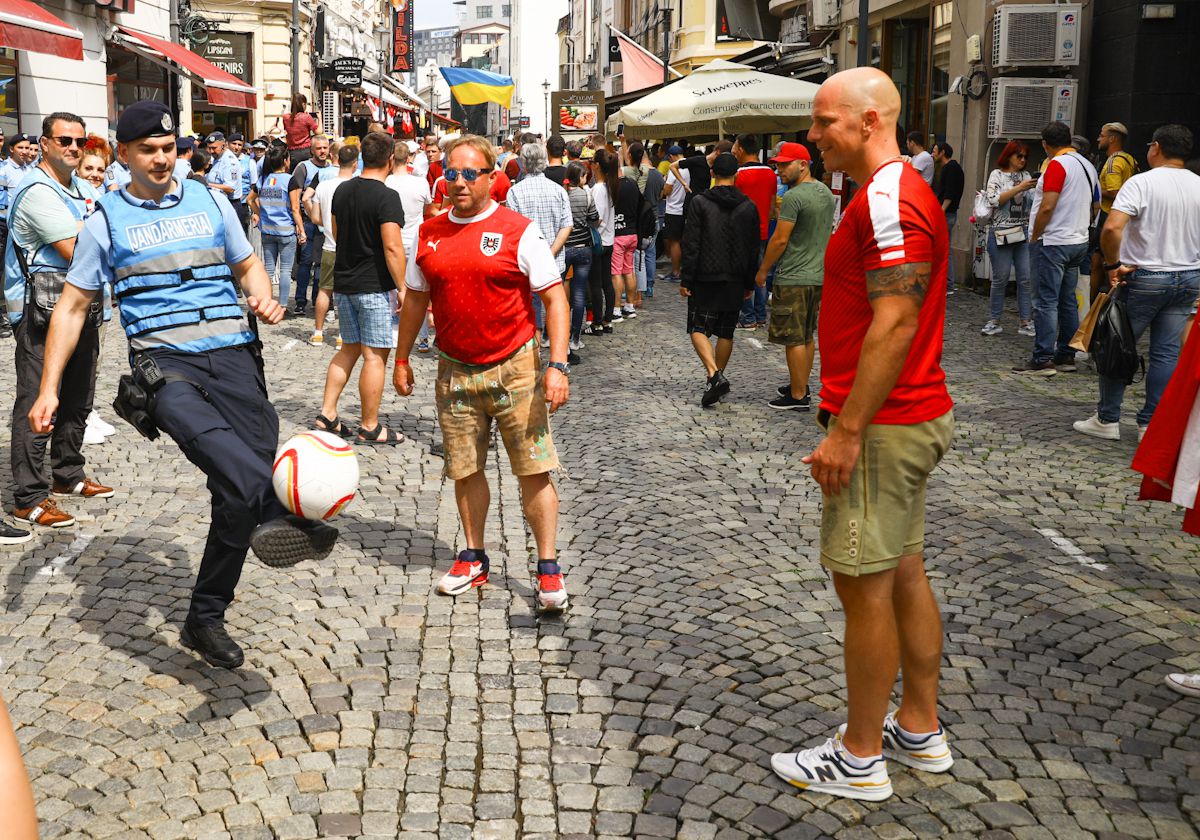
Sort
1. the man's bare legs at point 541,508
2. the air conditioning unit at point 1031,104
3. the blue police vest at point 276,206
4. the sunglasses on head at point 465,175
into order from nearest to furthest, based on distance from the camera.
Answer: the sunglasses on head at point 465,175
the man's bare legs at point 541,508
the blue police vest at point 276,206
the air conditioning unit at point 1031,104

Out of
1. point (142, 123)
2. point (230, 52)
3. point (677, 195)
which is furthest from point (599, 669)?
point (230, 52)

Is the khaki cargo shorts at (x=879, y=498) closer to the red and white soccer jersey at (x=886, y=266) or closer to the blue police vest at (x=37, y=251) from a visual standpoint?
the red and white soccer jersey at (x=886, y=266)

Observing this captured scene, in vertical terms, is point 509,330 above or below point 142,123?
below

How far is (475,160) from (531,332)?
0.73 meters

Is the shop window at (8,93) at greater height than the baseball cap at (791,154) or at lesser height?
greater

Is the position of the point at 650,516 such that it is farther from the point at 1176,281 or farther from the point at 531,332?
the point at 1176,281

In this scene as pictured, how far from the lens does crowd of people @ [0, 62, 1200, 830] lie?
346 cm

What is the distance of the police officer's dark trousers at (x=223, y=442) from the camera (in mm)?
4301

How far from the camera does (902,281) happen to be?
3.29 metres

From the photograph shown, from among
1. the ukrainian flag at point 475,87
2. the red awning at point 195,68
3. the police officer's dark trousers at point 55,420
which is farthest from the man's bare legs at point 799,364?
the ukrainian flag at point 475,87

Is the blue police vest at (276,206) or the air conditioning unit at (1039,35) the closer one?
the blue police vest at (276,206)

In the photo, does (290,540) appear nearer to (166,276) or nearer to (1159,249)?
(166,276)

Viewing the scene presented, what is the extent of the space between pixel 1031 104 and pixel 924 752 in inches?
572

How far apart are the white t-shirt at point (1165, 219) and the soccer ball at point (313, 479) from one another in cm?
588
